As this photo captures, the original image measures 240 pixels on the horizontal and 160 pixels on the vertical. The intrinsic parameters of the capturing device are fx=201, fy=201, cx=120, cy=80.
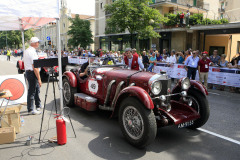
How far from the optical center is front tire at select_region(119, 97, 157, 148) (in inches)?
134

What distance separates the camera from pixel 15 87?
5.50 m

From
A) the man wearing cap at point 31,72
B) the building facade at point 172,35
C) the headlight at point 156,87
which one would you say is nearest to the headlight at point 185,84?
the headlight at point 156,87

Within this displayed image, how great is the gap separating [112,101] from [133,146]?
52.6 inches

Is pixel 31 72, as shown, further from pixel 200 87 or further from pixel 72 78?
pixel 200 87

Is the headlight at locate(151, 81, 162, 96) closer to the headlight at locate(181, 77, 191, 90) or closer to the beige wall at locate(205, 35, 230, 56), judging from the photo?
the headlight at locate(181, 77, 191, 90)

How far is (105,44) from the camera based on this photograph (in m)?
37.2

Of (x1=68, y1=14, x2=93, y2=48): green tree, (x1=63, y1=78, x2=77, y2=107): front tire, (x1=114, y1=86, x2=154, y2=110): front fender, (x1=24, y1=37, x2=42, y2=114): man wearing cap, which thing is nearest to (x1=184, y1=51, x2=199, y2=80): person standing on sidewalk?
(x1=63, y1=78, x2=77, y2=107): front tire

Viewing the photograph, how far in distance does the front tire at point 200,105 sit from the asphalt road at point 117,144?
9.9 inches

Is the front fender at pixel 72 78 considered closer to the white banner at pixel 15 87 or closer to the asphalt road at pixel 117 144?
the asphalt road at pixel 117 144

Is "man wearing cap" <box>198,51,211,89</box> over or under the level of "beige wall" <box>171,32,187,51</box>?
under

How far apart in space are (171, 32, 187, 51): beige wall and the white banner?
21.2 meters

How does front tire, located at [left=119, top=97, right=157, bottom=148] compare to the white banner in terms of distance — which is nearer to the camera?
front tire, located at [left=119, top=97, right=157, bottom=148]

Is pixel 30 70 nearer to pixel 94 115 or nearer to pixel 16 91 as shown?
pixel 16 91

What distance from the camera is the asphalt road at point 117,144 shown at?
11.4 ft
